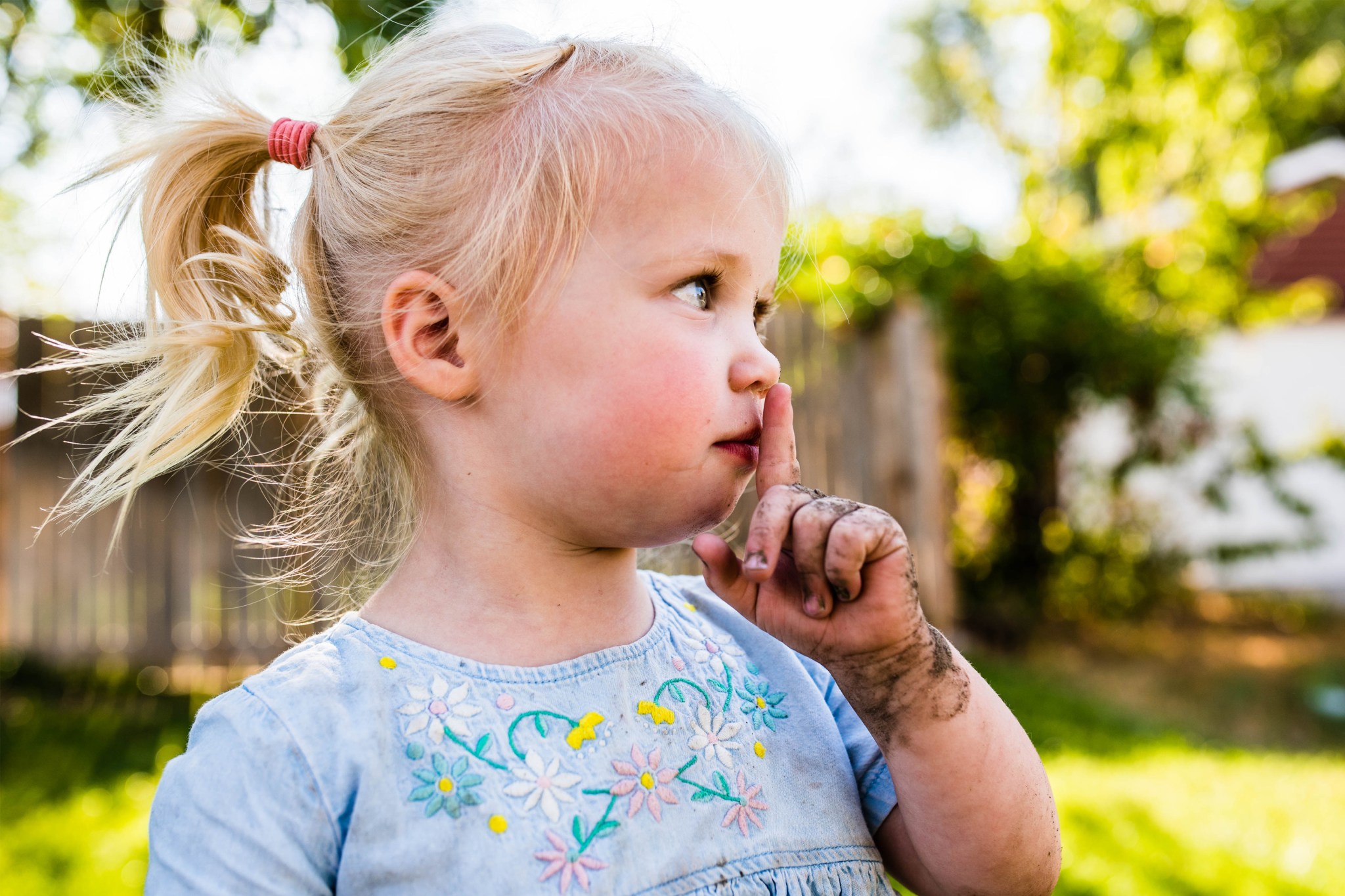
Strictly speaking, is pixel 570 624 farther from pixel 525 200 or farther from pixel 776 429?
pixel 525 200

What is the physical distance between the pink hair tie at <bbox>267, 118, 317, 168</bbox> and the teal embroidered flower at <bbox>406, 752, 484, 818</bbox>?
879 mm

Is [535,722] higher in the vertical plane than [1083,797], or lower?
higher

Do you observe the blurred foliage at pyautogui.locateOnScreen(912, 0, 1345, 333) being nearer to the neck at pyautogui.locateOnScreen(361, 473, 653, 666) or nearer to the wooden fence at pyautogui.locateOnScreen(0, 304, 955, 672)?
the wooden fence at pyautogui.locateOnScreen(0, 304, 955, 672)

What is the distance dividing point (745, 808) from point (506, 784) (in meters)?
0.31

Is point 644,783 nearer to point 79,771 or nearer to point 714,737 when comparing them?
point 714,737

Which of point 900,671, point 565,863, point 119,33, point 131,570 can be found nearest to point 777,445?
point 900,671

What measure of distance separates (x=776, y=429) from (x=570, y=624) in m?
0.36

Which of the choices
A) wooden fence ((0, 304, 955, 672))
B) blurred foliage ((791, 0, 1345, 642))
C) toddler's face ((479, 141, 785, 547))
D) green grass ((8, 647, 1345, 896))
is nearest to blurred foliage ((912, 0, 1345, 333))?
blurred foliage ((791, 0, 1345, 642))

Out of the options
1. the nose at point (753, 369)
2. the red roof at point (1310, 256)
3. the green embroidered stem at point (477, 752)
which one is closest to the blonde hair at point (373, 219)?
the nose at point (753, 369)

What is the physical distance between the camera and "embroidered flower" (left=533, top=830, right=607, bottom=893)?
1133mm

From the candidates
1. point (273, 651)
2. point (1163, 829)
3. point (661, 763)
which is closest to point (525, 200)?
point (661, 763)

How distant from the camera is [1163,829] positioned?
139 inches

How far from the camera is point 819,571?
116cm

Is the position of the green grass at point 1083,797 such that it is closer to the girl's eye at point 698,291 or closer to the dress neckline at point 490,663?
the dress neckline at point 490,663
